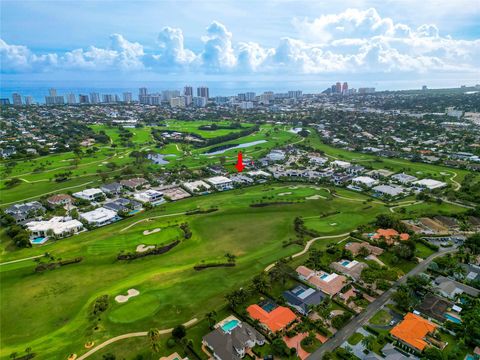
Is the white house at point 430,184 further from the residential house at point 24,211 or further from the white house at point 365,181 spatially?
the residential house at point 24,211

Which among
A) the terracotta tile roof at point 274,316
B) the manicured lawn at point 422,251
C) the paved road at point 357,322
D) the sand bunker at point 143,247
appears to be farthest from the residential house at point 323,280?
the sand bunker at point 143,247

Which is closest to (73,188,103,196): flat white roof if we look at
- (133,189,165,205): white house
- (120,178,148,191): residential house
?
(120,178,148,191): residential house

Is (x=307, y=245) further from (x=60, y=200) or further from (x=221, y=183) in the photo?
(x=60, y=200)

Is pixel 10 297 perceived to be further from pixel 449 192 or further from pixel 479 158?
pixel 479 158

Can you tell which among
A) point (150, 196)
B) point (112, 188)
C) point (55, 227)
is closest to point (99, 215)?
point (55, 227)

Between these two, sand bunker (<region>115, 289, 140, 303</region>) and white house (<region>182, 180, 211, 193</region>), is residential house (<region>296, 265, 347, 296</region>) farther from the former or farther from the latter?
white house (<region>182, 180, 211, 193</region>)

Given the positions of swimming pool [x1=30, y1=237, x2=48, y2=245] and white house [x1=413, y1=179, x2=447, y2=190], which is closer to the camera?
swimming pool [x1=30, y1=237, x2=48, y2=245]
